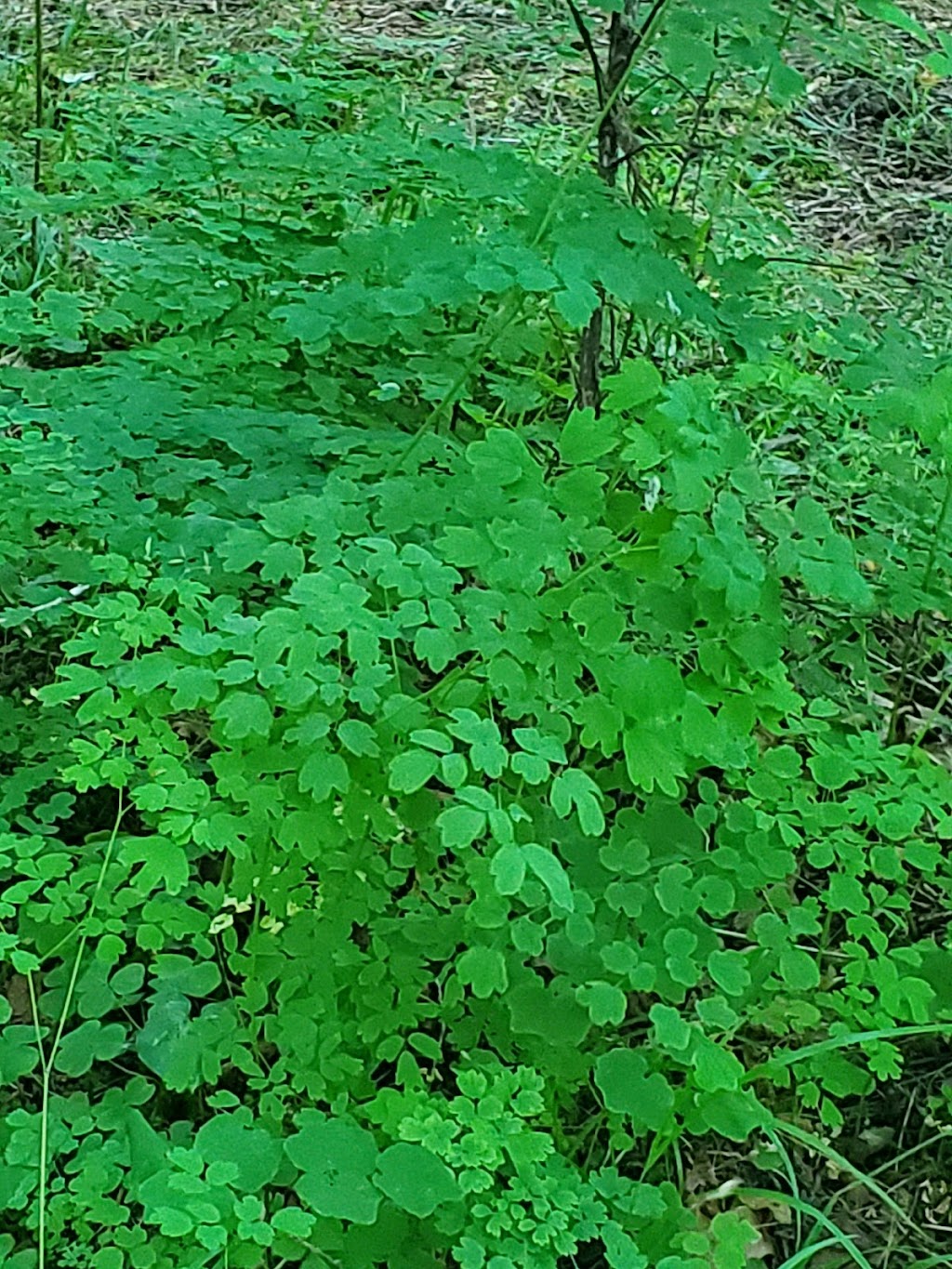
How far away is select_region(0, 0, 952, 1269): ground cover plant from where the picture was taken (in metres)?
1.37

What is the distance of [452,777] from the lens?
49.4 inches

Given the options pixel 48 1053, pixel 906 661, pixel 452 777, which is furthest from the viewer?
pixel 906 661

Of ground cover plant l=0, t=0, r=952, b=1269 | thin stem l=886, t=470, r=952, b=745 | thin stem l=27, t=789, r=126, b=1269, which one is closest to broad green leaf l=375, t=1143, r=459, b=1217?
ground cover plant l=0, t=0, r=952, b=1269

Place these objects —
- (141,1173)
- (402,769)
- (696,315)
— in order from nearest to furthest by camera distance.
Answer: (402,769), (141,1173), (696,315)

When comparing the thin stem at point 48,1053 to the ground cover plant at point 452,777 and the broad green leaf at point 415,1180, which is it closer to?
the ground cover plant at point 452,777

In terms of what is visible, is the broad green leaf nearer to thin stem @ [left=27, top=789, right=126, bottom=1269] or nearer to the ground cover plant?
the ground cover plant

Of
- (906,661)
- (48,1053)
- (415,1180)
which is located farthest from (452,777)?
(906,661)

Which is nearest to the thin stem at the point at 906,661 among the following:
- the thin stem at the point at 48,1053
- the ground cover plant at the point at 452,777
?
the ground cover plant at the point at 452,777

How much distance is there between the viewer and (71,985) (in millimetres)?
1480

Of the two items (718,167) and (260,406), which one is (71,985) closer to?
(260,406)

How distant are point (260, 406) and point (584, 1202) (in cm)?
116

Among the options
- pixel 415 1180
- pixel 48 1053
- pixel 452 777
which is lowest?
pixel 48 1053

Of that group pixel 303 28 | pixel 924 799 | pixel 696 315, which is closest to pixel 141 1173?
pixel 924 799

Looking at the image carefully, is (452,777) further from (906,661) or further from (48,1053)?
(906,661)
